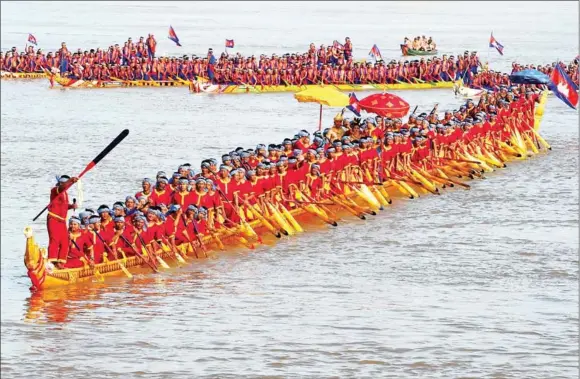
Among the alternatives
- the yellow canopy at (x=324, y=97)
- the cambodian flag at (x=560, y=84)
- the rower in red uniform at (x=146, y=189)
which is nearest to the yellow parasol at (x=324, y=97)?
the yellow canopy at (x=324, y=97)

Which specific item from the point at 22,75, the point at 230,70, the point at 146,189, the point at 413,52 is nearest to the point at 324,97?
the point at 146,189

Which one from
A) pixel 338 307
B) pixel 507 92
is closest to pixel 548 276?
pixel 338 307

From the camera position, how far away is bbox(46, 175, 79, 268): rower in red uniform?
45.2ft

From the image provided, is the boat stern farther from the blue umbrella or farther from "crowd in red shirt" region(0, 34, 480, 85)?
"crowd in red shirt" region(0, 34, 480, 85)

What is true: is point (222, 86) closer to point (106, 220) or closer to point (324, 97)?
point (324, 97)

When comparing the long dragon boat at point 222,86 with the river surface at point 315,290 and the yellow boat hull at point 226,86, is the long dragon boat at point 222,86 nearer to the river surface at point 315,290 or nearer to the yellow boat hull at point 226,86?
the yellow boat hull at point 226,86

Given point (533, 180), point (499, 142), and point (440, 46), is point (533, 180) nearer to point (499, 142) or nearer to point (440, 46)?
point (499, 142)

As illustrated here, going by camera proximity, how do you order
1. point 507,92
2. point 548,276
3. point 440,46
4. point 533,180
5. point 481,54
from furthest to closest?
1. point 440,46
2. point 481,54
3. point 507,92
4. point 533,180
5. point 548,276

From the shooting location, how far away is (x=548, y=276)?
16188mm

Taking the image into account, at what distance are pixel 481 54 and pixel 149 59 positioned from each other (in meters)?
21.5

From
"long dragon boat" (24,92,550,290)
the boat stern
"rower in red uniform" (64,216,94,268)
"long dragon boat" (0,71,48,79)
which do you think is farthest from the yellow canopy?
"long dragon boat" (0,71,48,79)

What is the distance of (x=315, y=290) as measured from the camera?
15.2 meters

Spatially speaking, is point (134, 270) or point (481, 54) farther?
point (481, 54)

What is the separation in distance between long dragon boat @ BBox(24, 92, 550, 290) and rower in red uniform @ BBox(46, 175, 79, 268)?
17 cm
